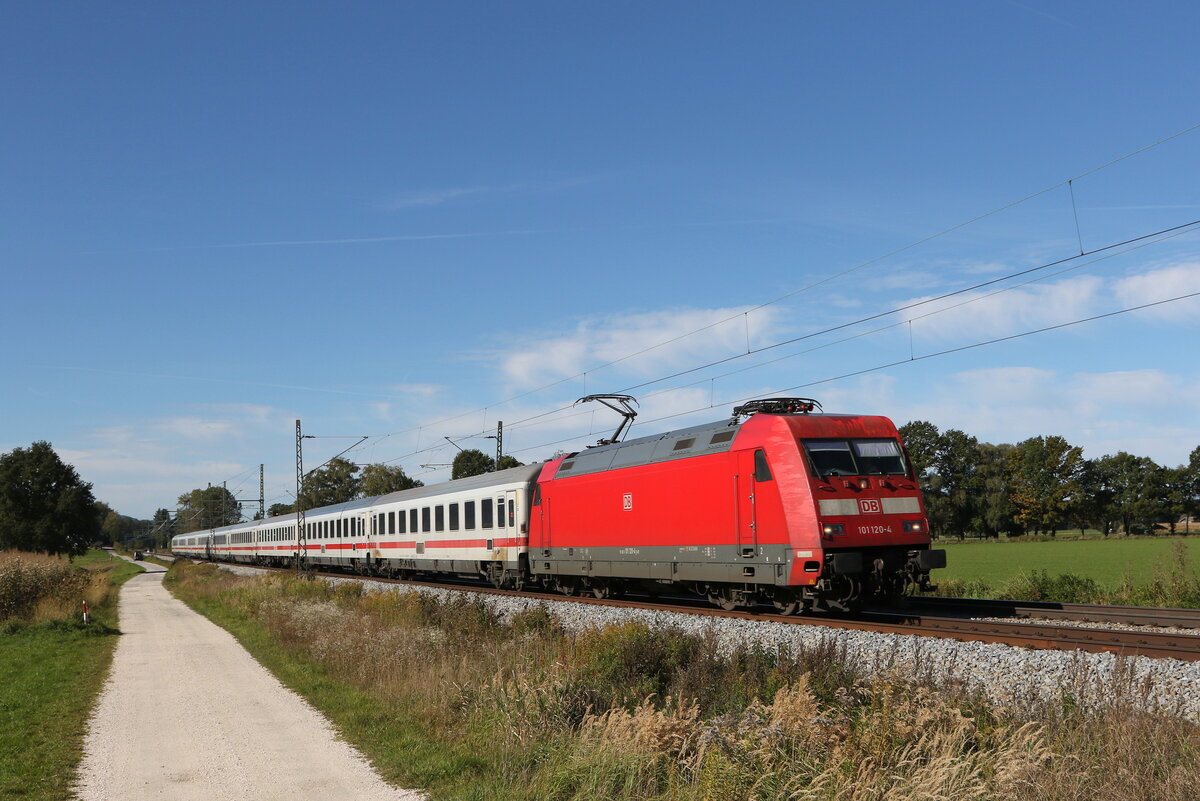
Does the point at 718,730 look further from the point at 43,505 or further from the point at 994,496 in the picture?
the point at 994,496

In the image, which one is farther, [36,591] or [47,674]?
[36,591]

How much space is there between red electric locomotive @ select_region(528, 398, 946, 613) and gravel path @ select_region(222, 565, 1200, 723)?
4.13ft

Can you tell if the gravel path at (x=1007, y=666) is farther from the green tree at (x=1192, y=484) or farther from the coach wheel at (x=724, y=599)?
the green tree at (x=1192, y=484)

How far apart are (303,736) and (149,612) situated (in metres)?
24.5

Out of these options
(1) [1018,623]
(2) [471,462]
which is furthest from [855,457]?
(2) [471,462]

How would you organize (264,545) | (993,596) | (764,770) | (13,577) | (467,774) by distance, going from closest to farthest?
(764,770) < (467,774) < (993,596) < (13,577) < (264,545)

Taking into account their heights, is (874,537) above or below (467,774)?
above

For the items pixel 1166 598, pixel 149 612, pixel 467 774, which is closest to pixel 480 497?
pixel 149 612

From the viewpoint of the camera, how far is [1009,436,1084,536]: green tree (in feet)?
334

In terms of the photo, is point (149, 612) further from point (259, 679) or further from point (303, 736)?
point (303, 736)

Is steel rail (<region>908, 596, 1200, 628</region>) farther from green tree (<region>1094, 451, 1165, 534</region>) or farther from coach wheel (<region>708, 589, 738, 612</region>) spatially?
green tree (<region>1094, 451, 1165, 534</region>)

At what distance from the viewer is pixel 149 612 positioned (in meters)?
32.3

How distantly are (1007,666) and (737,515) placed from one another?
274 inches

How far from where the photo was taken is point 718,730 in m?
8.01
